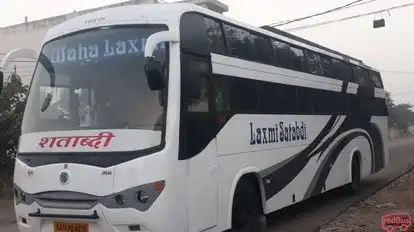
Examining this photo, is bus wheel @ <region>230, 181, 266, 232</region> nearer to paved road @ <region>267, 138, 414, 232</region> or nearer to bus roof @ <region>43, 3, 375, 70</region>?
paved road @ <region>267, 138, 414, 232</region>

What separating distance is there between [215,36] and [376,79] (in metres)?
8.82

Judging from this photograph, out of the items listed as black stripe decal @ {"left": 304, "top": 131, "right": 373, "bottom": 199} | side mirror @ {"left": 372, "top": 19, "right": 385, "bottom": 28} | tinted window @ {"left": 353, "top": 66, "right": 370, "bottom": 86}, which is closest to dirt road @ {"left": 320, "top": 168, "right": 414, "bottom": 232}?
black stripe decal @ {"left": 304, "top": 131, "right": 373, "bottom": 199}

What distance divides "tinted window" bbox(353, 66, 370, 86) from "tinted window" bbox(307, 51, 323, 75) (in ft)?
8.33

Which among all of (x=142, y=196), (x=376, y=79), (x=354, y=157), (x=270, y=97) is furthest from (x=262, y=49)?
(x=376, y=79)

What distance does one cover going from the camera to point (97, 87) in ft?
17.6

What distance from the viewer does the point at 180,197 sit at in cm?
507

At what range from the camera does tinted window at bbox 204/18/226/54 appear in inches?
239

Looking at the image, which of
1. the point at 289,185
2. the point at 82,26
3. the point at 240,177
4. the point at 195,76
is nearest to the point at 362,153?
the point at 289,185

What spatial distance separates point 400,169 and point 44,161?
1415cm

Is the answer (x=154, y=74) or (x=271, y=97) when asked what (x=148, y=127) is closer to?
(x=154, y=74)

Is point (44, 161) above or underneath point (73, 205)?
above

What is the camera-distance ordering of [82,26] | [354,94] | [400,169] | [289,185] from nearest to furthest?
1. [82,26]
2. [289,185]
3. [354,94]
4. [400,169]

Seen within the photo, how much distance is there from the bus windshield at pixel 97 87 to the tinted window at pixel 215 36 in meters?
0.90

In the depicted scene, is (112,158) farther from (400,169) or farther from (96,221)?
(400,169)
